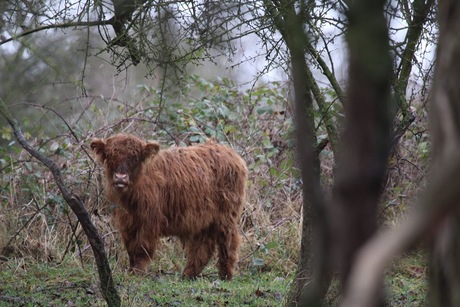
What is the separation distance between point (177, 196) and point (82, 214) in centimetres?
472

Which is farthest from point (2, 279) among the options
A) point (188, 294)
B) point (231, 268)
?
point (231, 268)

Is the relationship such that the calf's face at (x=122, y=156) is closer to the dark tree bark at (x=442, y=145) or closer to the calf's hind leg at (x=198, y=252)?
the calf's hind leg at (x=198, y=252)

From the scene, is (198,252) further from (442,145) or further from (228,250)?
(442,145)

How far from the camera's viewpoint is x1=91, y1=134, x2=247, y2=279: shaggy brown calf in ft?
30.9

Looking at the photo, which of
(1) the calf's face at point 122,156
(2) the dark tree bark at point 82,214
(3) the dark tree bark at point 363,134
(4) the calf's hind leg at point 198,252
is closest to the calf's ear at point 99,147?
(1) the calf's face at point 122,156

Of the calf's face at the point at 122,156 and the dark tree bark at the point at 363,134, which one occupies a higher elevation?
the calf's face at the point at 122,156

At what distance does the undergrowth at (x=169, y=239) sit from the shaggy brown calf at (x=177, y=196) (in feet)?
1.13

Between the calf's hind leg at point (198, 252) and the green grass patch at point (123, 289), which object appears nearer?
the green grass patch at point (123, 289)

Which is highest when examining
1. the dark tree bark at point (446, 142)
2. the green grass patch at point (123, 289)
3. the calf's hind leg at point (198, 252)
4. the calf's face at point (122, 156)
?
the calf's face at point (122, 156)

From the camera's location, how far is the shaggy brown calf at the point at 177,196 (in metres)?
9.43

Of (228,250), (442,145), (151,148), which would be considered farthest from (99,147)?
(442,145)

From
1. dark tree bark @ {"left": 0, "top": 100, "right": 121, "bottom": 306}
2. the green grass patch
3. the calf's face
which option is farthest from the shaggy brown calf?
dark tree bark @ {"left": 0, "top": 100, "right": 121, "bottom": 306}

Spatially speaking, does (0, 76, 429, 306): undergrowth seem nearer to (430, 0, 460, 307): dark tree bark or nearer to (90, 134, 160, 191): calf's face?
(90, 134, 160, 191): calf's face

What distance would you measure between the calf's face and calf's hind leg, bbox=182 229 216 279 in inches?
48.8
